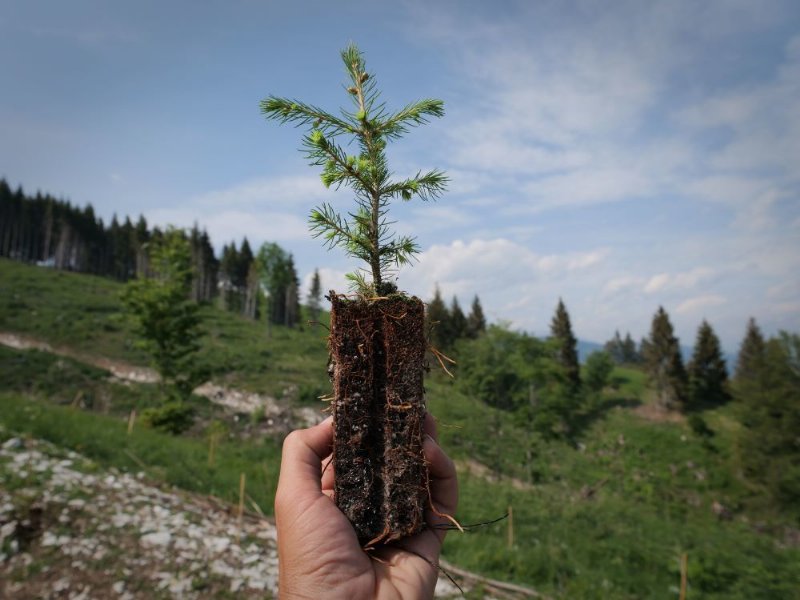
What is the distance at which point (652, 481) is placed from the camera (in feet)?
104

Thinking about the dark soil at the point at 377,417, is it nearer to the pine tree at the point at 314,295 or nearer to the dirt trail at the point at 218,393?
the dirt trail at the point at 218,393

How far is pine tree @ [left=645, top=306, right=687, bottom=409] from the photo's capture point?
46688 millimetres

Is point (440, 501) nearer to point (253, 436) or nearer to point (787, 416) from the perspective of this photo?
point (253, 436)

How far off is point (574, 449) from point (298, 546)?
39683 millimetres

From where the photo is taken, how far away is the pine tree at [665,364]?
4669cm

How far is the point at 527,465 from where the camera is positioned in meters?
28.3

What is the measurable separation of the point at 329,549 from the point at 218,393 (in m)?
27.1

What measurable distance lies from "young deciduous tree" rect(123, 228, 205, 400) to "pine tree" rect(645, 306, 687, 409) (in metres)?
47.6

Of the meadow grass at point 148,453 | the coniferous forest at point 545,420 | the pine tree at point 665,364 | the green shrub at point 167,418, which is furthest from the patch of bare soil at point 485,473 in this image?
the pine tree at point 665,364

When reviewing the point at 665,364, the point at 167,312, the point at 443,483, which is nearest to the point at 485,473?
the point at 167,312

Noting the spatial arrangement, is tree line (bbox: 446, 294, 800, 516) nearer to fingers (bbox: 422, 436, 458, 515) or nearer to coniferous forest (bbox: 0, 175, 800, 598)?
coniferous forest (bbox: 0, 175, 800, 598)

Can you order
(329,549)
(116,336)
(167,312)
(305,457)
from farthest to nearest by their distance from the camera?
1. (116,336)
2. (167,312)
3. (305,457)
4. (329,549)

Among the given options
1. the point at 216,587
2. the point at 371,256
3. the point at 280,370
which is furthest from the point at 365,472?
the point at 280,370

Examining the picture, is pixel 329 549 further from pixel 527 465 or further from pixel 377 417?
pixel 527 465
